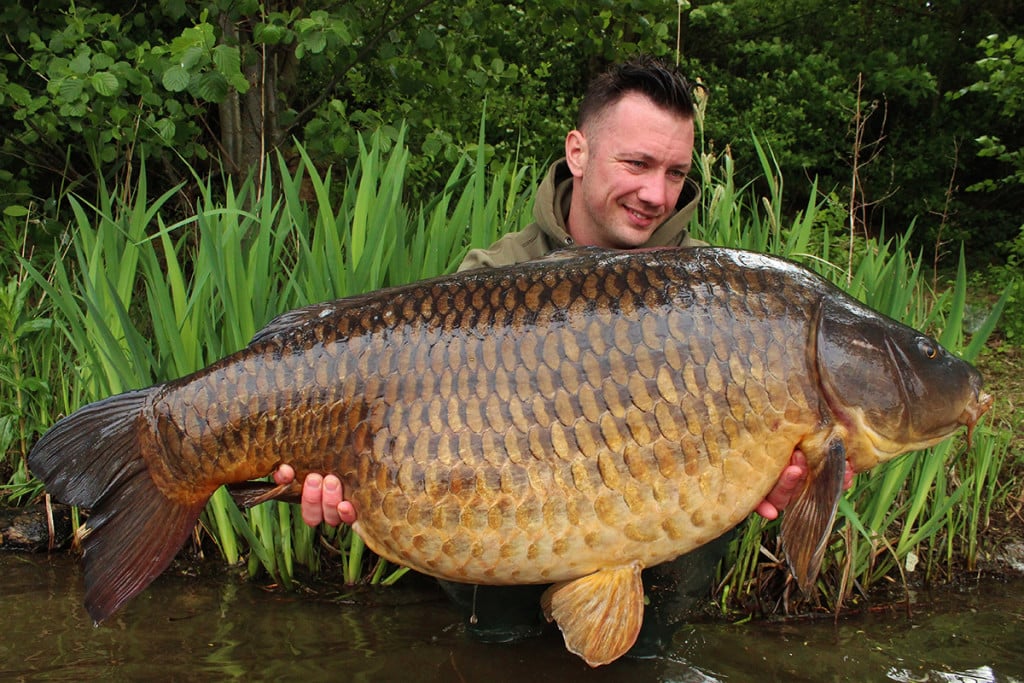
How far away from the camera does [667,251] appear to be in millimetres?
1683

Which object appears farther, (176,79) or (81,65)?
(81,65)

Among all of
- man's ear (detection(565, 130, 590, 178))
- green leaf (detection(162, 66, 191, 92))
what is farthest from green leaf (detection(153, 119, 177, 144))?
man's ear (detection(565, 130, 590, 178))

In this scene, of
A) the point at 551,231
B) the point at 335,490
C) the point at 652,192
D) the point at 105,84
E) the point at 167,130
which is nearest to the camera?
the point at 335,490

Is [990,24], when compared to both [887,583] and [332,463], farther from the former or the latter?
[332,463]

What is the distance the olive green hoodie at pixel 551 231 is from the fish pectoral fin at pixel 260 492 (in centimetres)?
83

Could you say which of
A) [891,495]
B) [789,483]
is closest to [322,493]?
[789,483]

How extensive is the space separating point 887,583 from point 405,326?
1816 mm

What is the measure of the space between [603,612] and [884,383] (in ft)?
1.90

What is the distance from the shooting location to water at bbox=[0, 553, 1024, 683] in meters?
2.17

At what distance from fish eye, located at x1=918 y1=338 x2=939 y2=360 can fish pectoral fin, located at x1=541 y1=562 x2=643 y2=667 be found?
580 millimetres

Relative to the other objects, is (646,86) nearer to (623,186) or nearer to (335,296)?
(623,186)

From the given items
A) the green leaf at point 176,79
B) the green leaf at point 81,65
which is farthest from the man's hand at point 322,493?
the green leaf at point 81,65

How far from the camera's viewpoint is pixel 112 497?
1619mm

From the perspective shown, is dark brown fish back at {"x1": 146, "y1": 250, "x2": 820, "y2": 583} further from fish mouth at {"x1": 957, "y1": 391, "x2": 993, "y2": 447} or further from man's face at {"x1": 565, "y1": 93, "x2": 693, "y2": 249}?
man's face at {"x1": 565, "y1": 93, "x2": 693, "y2": 249}
